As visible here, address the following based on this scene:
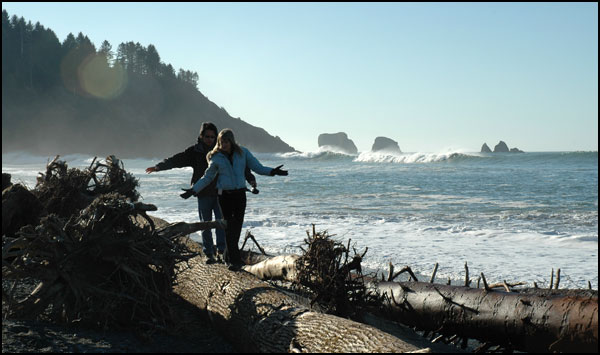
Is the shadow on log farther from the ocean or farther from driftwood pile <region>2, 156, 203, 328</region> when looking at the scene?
the ocean

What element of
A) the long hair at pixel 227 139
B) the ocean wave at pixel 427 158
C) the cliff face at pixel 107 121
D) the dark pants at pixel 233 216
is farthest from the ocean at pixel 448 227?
the cliff face at pixel 107 121

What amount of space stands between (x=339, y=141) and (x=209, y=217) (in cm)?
16947

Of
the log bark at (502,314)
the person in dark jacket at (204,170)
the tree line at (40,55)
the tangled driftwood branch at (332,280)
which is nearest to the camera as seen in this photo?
the log bark at (502,314)

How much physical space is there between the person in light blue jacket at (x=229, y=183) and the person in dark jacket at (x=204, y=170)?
198 mm

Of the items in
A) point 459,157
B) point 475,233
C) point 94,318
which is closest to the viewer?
point 94,318

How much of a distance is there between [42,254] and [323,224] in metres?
8.68

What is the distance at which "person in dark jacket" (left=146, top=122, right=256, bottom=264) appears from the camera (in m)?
6.44

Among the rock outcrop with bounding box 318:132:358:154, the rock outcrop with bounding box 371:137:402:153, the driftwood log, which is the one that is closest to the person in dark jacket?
the driftwood log

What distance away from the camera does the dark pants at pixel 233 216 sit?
6.22 metres

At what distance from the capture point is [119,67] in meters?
96.5

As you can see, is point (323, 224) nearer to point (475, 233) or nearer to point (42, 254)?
point (475, 233)

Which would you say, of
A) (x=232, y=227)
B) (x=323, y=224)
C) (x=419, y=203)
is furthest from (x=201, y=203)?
(x=419, y=203)

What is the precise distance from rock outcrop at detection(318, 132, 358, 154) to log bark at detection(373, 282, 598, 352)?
167 metres

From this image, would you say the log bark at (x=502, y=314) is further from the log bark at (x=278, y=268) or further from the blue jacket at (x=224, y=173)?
the blue jacket at (x=224, y=173)
